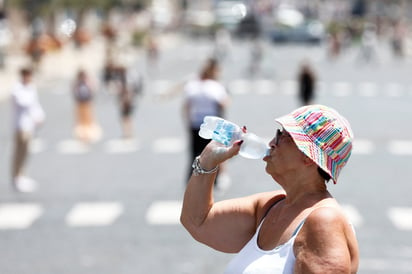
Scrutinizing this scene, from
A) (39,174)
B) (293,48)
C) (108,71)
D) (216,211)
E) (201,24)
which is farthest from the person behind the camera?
(201,24)

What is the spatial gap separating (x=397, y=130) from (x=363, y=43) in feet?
85.6

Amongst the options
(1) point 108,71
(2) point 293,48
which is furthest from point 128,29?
(1) point 108,71

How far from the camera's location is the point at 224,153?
142 inches

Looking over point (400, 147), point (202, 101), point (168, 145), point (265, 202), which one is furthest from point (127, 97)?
point (265, 202)

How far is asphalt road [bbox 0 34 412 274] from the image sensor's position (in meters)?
10.1

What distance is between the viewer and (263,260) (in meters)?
3.40

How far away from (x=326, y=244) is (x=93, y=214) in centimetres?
953

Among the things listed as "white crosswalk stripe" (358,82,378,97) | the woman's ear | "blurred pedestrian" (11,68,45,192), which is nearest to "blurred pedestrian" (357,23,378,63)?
"white crosswalk stripe" (358,82,378,97)

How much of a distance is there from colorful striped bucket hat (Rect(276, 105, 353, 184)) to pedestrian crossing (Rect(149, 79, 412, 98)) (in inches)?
1120

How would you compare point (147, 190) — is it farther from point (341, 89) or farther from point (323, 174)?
point (341, 89)

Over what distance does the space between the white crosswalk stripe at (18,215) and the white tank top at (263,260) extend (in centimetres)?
865

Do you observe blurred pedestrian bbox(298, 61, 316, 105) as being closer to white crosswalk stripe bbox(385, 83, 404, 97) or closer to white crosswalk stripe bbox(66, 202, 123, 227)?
white crosswalk stripe bbox(385, 83, 404, 97)

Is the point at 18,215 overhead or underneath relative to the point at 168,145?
overhead

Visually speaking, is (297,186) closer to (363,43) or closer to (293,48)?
(363,43)
